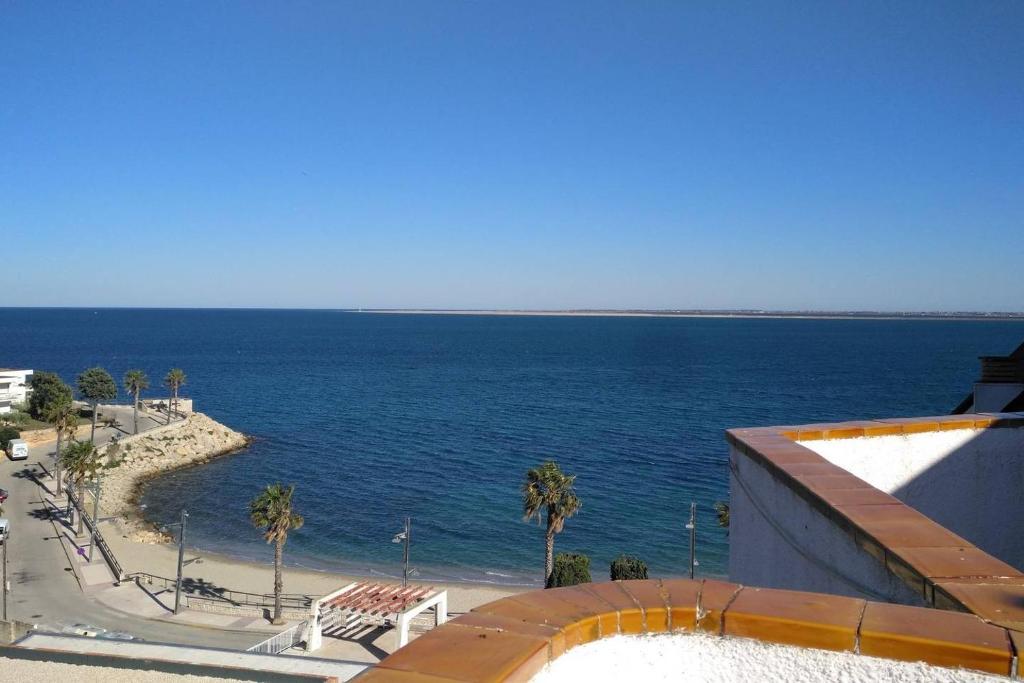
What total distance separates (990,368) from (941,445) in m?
4.09

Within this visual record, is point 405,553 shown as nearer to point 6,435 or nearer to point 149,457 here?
point 149,457

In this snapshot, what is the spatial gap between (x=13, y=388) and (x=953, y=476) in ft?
244

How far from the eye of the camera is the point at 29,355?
14062 centimetres

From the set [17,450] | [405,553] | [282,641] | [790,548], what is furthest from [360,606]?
[17,450]

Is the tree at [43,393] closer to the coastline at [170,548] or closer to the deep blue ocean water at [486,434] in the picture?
the coastline at [170,548]

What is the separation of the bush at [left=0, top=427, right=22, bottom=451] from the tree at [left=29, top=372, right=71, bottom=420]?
8.27 meters

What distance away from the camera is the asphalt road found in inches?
920

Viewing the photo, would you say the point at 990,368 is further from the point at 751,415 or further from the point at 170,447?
the point at 751,415

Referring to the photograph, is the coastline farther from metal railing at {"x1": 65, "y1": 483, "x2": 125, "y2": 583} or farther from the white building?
the white building

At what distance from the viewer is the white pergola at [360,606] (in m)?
20.5

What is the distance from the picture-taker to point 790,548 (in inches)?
161

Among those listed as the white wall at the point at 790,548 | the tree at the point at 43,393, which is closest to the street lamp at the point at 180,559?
the white wall at the point at 790,548

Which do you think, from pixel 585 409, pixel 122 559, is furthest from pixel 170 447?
pixel 585 409

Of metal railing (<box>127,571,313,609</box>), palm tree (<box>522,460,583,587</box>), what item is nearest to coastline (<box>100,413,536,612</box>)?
metal railing (<box>127,571,313,609</box>)
